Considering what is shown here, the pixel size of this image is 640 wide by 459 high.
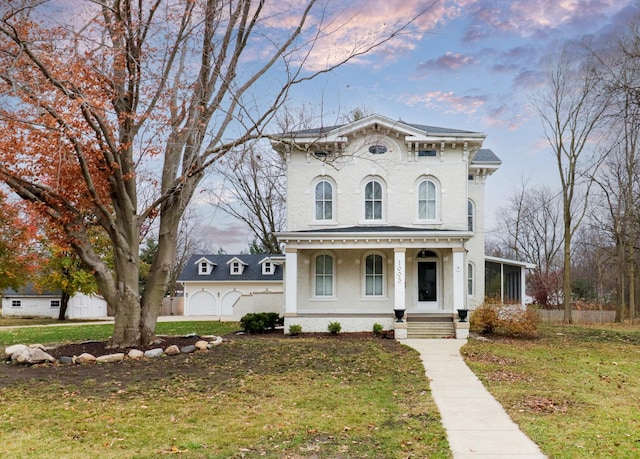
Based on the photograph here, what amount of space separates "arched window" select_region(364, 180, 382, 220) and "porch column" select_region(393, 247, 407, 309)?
7.51ft

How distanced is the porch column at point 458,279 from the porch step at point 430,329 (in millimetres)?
757

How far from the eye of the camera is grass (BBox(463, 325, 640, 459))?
671 cm

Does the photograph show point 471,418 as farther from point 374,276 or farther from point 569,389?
point 374,276

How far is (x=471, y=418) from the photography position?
7824 millimetres

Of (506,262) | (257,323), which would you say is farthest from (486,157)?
(257,323)

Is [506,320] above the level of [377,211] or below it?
below

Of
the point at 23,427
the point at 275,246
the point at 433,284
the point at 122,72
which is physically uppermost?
the point at 122,72

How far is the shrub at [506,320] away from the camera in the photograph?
18172 millimetres

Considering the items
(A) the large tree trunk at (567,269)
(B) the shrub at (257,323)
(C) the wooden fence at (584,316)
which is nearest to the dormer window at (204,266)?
(B) the shrub at (257,323)

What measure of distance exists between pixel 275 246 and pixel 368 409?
90.4ft

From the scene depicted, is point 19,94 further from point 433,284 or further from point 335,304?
point 433,284

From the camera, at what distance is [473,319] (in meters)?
19.5

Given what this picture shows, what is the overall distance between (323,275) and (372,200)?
3.54 meters

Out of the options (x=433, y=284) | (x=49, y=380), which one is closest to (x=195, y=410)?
(x=49, y=380)
